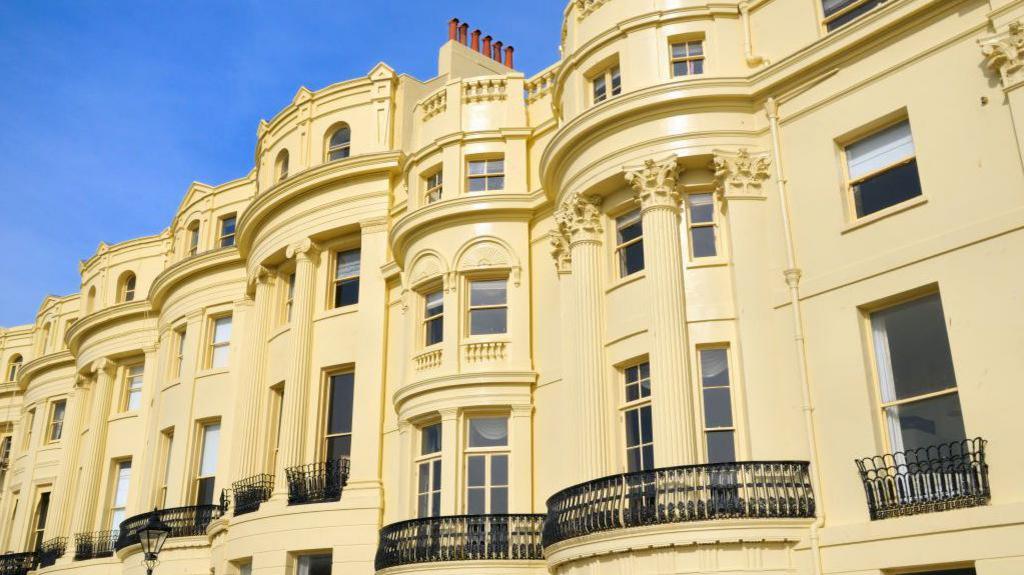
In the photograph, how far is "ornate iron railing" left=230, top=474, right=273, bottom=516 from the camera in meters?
26.0

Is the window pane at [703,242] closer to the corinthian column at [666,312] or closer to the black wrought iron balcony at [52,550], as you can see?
the corinthian column at [666,312]

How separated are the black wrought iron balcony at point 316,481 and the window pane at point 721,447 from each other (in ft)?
34.2

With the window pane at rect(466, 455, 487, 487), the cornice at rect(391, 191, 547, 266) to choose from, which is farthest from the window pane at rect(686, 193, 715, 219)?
the window pane at rect(466, 455, 487, 487)

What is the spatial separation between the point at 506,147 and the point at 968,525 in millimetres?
13731

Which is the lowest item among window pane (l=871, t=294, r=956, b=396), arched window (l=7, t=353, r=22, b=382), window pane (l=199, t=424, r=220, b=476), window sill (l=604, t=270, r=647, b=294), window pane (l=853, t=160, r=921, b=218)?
window pane (l=871, t=294, r=956, b=396)

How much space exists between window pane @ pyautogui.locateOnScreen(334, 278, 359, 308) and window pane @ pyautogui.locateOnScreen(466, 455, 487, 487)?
674 cm

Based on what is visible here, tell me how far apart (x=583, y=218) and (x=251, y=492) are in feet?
39.2

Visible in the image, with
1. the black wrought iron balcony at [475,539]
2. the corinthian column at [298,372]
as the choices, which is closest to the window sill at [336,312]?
the corinthian column at [298,372]

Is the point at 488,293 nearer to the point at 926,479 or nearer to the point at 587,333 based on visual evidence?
the point at 587,333

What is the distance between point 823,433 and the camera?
1623 centimetres

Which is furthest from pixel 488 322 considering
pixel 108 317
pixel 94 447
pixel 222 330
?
pixel 108 317

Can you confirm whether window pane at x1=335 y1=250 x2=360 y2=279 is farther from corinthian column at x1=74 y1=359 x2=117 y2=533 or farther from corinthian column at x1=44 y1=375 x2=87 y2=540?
corinthian column at x1=44 y1=375 x2=87 y2=540

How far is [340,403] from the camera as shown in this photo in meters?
26.0

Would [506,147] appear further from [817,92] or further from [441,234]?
[817,92]
